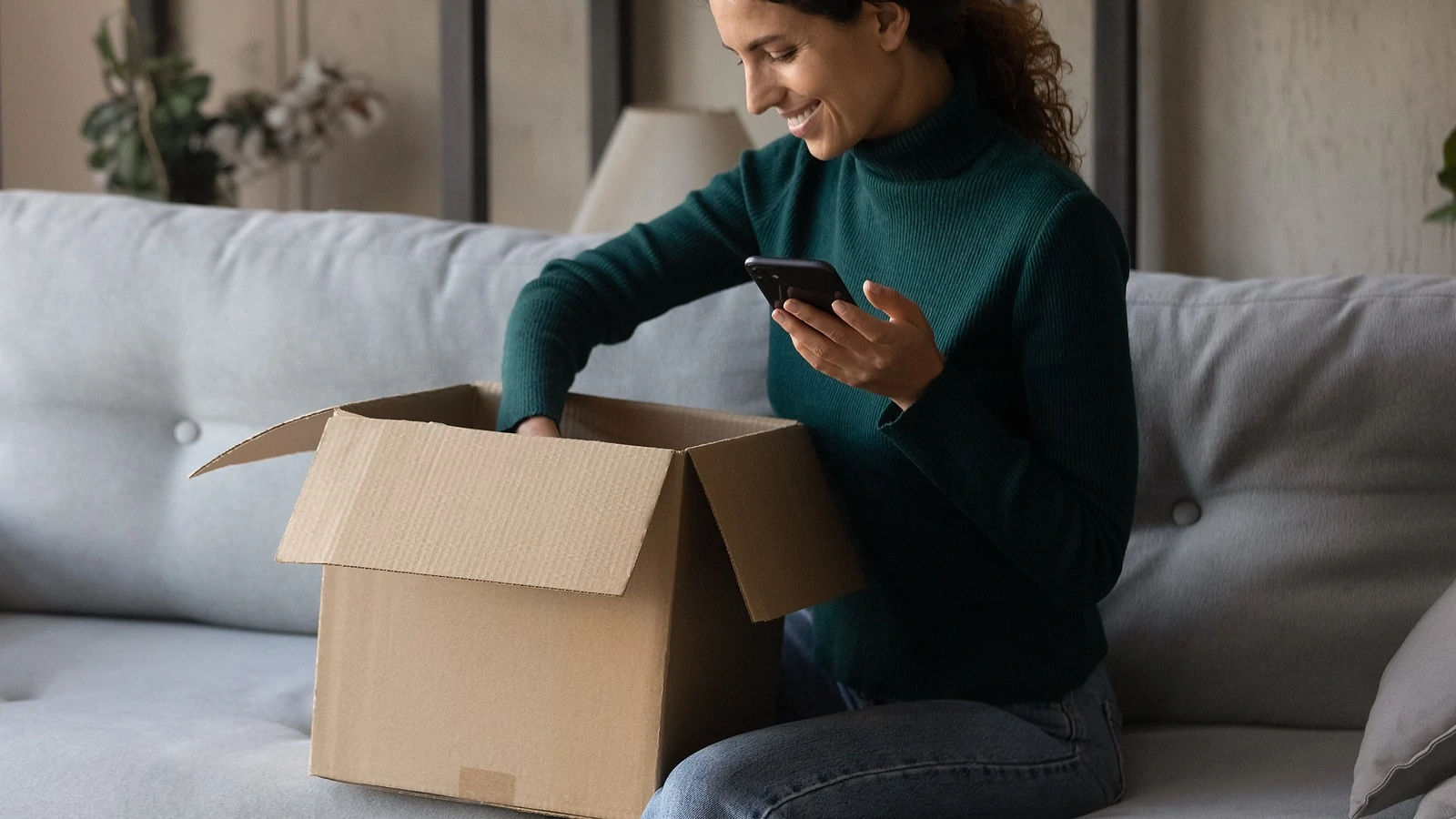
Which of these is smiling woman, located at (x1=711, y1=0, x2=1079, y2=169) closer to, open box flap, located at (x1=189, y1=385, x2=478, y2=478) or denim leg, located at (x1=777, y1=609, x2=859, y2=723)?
open box flap, located at (x1=189, y1=385, x2=478, y2=478)

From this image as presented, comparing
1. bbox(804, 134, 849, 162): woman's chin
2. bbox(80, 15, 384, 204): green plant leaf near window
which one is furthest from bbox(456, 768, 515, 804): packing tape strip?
bbox(80, 15, 384, 204): green plant leaf near window

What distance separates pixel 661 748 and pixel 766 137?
1986mm

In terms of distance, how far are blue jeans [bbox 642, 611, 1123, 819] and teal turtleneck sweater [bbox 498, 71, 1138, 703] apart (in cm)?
5

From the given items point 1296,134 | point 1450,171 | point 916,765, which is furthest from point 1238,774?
point 1296,134

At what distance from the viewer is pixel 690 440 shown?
1.24 metres

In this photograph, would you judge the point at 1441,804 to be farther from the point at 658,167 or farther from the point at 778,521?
the point at 658,167

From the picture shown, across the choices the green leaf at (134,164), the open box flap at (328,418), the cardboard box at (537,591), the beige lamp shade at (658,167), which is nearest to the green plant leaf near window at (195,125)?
the green leaf at (134,164)

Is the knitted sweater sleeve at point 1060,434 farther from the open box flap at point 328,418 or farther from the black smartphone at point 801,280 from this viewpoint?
the open box flap at point 328,418

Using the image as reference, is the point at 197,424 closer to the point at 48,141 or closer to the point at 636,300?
the point at 636,300

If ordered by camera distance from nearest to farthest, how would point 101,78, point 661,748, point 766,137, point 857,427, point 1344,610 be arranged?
1. point 661,748
2. point 857,427
3. point 1344,610
4. point 766,137
5. point 101,78

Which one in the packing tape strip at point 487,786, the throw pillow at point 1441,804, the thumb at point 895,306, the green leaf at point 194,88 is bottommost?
the packing tape strip at point 487,786

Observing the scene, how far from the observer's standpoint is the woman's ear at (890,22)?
3.51ft

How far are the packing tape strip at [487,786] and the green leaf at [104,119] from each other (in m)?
2.16

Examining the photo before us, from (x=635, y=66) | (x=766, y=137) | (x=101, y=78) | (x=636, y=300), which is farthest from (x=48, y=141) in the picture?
(x=636, y=300)
